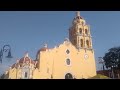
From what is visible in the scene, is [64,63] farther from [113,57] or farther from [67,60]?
[113,57]

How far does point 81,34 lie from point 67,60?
102 inches

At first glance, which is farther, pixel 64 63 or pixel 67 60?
pixel 67 60

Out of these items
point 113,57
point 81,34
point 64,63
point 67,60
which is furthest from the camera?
point 81,34

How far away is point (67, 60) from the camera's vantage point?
18.3 m

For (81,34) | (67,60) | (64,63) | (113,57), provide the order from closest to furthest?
(113,57), (64,63), (67,60), (81,34)

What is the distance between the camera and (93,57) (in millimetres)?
18984

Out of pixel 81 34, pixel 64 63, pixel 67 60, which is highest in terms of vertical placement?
pixel 81 34

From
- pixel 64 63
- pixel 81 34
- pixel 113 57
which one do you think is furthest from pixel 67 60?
pixel 113 57

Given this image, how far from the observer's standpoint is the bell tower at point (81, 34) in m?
18.8

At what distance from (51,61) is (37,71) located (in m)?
1.72
